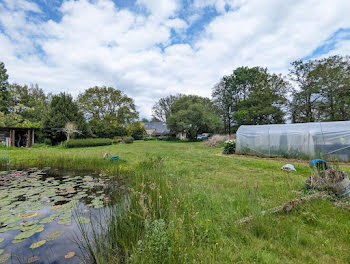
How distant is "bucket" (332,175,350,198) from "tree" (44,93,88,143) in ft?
64.8

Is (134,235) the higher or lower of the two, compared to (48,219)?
higher

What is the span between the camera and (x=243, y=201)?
9.29 feet

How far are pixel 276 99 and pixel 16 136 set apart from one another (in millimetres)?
30207

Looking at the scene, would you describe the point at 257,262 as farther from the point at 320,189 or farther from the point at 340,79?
the point at 340,79

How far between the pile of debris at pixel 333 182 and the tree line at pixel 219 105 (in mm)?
19081

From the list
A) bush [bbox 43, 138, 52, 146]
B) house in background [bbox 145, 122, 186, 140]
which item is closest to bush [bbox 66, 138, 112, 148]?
bush [bbox 43, 138, 52, 146]

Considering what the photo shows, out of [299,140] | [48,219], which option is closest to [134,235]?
Result: [48,219]

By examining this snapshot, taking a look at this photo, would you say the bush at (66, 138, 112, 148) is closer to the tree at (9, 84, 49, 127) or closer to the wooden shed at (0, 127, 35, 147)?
the wooden shed at (0, 127, 35, 147)

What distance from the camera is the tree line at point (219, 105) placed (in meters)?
17.0

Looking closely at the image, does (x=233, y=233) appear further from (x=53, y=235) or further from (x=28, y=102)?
(x=28, y=102)

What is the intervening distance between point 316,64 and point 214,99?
15.2m

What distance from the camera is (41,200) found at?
3.26 metres

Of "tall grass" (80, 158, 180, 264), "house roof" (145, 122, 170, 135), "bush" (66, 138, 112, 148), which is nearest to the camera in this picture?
"tall grass" (80, 158, 180, 264)

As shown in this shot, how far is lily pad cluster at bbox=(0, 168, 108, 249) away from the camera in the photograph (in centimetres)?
241
